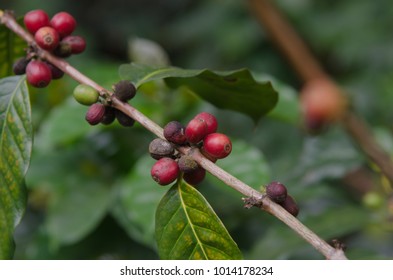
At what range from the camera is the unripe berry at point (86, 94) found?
1.06 metres

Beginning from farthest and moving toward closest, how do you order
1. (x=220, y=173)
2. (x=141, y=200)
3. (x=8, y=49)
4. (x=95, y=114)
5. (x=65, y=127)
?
(x=65, y=127), (x=141, y=200), (x=8, y=49), (x=95, y=114), (x=220, y=173)

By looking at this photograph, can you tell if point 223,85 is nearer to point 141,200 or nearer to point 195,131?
point 195,131

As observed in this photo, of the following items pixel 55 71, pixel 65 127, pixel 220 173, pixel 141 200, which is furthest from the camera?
pixel 65 127

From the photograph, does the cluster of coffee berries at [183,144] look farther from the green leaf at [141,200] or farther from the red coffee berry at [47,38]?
the green leaf at [141,200]

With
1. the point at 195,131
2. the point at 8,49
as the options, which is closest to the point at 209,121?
the point at 195,131

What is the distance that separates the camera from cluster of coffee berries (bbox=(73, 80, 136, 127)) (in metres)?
1.05

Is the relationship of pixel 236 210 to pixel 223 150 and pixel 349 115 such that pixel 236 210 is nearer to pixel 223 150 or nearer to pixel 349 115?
pixel 223 150

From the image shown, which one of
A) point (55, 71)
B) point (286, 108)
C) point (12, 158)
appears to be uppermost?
point (286, 108)

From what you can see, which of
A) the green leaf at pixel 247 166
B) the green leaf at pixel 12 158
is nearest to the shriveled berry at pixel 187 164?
the green leaf at pixel 12 158

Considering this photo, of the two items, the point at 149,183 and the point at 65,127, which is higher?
the point at 149,183

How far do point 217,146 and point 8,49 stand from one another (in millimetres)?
560

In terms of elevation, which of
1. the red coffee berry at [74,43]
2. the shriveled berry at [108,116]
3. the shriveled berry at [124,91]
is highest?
the shriveled berry at [124,91]

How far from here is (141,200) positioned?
61.4 inches

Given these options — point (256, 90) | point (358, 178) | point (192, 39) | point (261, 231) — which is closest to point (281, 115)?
point (261, 231)
